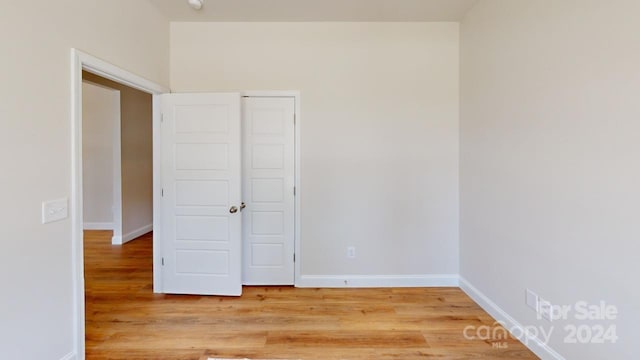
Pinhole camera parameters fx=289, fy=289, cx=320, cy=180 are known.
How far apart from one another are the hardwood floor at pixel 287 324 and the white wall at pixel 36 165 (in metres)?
0.57

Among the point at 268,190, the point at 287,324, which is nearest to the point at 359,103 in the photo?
the point at 268,190

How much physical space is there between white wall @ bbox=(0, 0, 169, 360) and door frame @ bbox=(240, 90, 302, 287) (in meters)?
1.48

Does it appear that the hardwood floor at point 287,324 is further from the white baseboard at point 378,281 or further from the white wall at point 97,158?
the white wall at point 97,158

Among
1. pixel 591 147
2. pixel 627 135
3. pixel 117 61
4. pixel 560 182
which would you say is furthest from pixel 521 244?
pixel 117 61

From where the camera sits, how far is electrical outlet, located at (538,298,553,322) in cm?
196

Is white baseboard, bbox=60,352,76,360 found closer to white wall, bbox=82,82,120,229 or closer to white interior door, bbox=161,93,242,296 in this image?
white interior door, bbox=161,93,242,296

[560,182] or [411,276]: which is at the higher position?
[560,182]

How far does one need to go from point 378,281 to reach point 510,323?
1245mm

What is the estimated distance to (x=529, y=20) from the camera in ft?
6.98

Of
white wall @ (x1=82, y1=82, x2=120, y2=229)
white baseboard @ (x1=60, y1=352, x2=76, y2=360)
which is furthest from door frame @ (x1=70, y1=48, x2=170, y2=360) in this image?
white wall @ (x1=82, y1=82, x2=120, y2=229)

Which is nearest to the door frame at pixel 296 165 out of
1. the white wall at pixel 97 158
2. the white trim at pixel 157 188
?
the white trim at pixel 157 188

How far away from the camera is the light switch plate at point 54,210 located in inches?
67.7

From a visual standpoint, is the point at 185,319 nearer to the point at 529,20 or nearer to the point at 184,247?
the point at 184,247

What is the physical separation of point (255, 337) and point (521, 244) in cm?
220
